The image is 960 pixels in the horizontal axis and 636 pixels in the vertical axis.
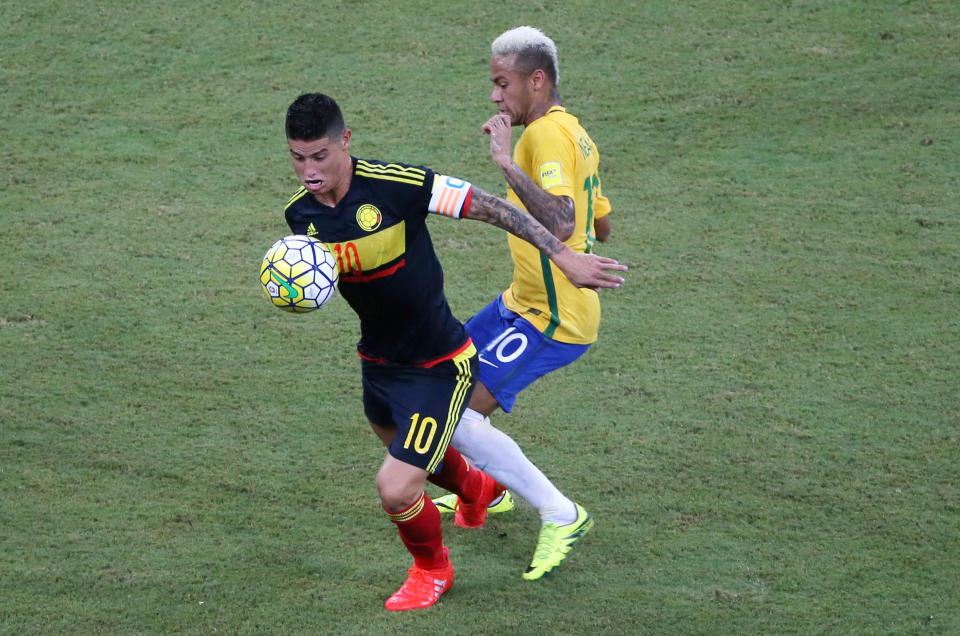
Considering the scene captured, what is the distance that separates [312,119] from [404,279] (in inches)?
26.9

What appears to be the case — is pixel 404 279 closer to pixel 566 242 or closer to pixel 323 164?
pixel 323 164

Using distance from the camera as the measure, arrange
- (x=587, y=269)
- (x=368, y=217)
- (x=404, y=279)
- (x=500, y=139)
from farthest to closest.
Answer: (x=500, y=139) → (x=404, y=279) → (x=368, y=217) → (x=587, y=269)

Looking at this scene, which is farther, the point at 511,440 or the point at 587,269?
the point at 511,440

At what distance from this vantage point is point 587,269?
387 cm

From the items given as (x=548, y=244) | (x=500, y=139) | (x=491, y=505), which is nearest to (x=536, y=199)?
(x=500, y=139)

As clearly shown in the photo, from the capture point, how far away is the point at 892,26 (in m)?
10.1

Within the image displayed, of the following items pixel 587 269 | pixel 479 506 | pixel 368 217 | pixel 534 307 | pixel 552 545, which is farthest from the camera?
pixel 479 506

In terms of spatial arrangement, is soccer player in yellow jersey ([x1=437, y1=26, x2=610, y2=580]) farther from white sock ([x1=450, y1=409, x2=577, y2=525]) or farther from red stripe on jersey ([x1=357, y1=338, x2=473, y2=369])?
red stripe on jersey ([x1=357, y1=338, x2=473, y2=369])

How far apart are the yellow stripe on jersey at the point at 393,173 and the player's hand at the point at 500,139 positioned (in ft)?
1.28

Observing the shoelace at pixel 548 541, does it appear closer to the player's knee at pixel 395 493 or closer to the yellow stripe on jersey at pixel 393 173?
the player's knee at pixel 395 493

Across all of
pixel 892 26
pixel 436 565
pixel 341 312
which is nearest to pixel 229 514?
pixel 436 565

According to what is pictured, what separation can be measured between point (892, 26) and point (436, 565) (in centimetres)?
778

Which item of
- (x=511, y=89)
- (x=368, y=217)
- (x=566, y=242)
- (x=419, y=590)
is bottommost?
(x=419, y=590)

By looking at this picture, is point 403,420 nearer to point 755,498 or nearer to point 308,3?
point 755,498
